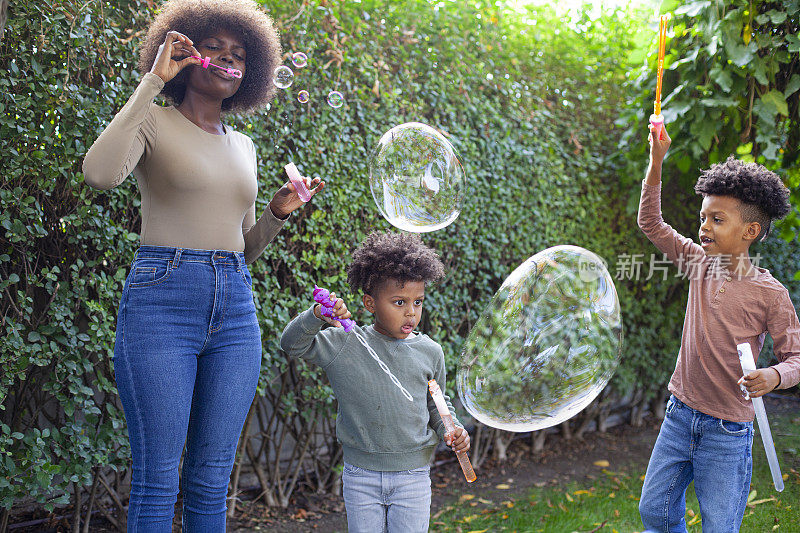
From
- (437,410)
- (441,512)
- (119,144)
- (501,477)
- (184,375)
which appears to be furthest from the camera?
(501,477)

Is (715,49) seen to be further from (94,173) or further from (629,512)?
(94,173)

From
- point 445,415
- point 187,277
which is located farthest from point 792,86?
point 187,277

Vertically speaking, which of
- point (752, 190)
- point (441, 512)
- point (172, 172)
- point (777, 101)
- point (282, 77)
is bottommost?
point (441, 512)

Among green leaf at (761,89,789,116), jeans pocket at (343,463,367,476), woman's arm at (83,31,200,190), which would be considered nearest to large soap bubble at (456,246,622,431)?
jeans pocket at (343,463,367,476)

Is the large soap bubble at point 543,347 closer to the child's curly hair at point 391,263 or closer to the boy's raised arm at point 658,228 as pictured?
the child's curly hair at point 391,263

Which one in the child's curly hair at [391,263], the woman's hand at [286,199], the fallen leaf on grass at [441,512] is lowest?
the fallen leaf on grass at [441,512]

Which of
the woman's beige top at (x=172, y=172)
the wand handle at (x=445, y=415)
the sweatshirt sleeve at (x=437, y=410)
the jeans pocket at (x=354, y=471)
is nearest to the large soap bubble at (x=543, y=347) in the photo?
the sweatshirt sleeve at (x=437, y=410)

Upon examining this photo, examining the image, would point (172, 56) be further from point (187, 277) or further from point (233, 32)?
point (187, 277)

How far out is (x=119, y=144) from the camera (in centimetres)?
172

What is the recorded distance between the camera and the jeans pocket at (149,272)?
1800 mm

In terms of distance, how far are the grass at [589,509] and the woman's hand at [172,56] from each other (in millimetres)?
2548

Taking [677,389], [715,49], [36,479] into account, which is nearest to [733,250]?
[677,389]

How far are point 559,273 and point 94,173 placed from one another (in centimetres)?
151

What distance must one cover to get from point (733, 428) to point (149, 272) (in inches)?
78.3
